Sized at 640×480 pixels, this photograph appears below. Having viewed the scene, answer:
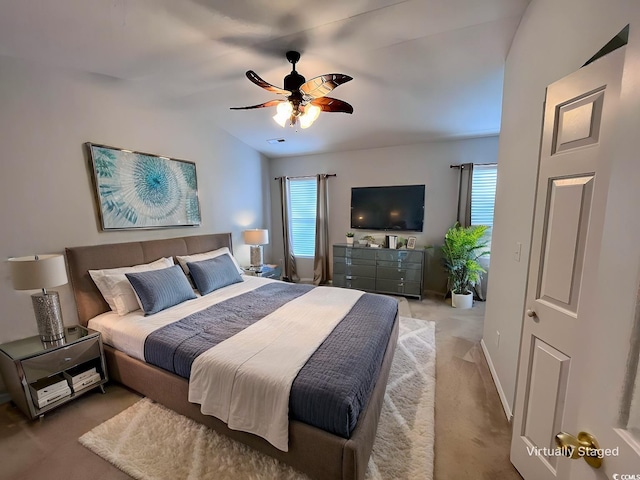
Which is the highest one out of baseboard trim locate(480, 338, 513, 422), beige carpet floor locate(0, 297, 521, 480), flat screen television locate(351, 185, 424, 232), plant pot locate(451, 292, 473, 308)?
flat screen television locate(351, 185, 424, 232)

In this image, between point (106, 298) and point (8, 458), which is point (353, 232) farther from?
point (8, 458)

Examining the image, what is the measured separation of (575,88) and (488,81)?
187 centimetres

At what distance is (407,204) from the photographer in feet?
13.9

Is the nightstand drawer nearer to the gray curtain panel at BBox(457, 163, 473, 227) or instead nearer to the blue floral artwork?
the blue floral artwork

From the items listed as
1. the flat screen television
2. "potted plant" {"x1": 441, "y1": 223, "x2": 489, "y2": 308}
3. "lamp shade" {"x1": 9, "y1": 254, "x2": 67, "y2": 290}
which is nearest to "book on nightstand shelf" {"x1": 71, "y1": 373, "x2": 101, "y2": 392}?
"lamp shade" {"x1": 9, "y1": 254, "x2": 67, "y2": 290}

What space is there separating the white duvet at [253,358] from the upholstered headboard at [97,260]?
0.16m

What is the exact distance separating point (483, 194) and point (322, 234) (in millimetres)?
2717

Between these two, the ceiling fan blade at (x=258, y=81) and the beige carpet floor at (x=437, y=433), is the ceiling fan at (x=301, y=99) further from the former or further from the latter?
the beige carpet floor at (x=437, y=433)

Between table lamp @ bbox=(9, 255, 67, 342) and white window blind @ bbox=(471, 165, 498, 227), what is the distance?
4877mm

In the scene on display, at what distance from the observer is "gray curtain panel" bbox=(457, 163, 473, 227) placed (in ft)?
12.7

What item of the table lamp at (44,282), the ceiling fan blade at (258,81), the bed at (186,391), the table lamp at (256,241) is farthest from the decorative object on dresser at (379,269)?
the table lamp at (44,282)

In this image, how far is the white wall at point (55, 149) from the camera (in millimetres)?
1965

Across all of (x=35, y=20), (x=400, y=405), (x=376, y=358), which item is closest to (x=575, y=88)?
(x=376, y=358)

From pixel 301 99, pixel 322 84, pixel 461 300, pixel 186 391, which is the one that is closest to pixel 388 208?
pixel 461 300
